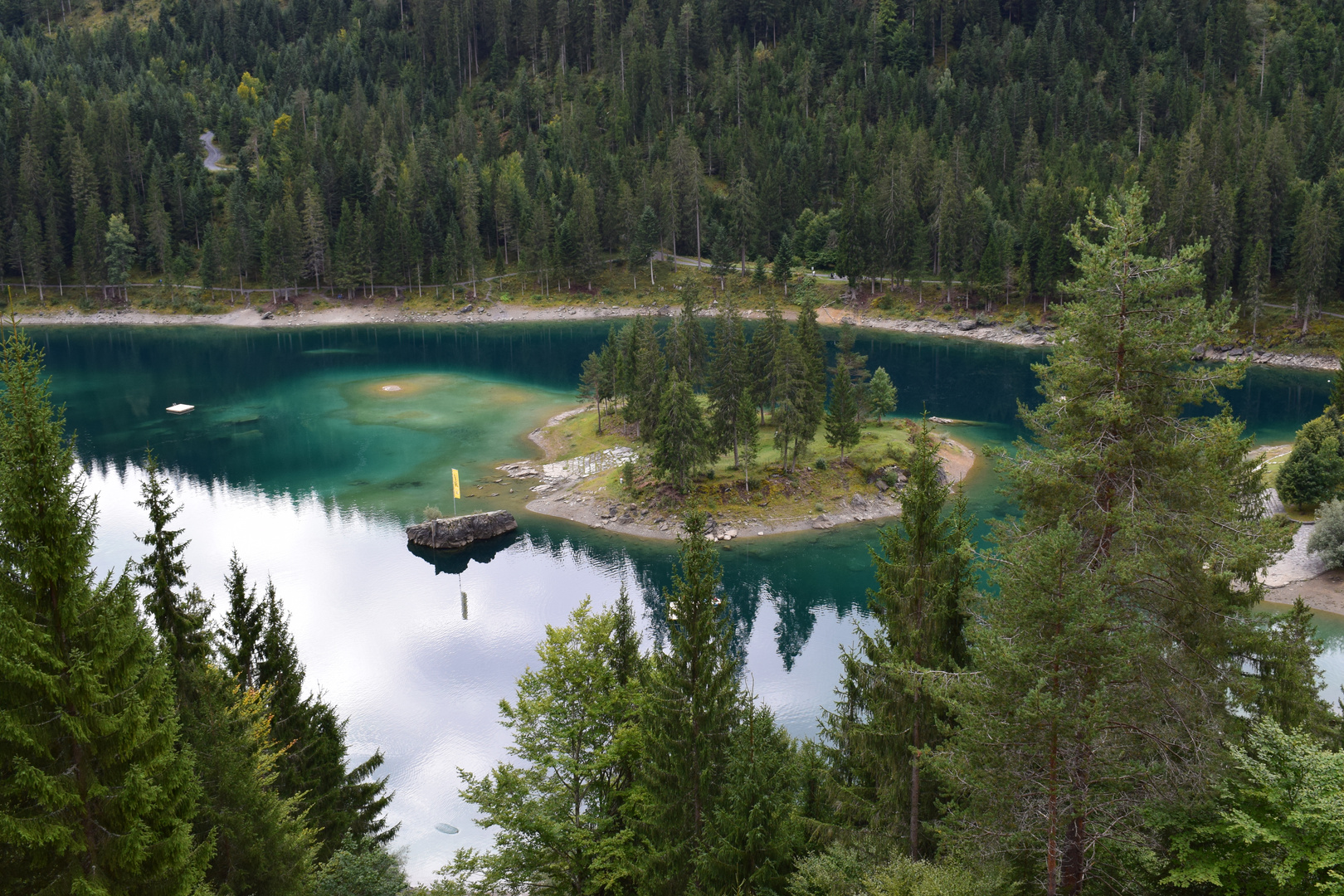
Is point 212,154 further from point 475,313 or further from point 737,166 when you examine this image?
point 737,166

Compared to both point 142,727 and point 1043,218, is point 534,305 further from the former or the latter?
point 142,727

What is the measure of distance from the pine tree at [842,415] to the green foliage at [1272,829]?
55.5 meters

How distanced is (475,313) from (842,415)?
90.5 m

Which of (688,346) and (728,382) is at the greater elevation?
(688,346)

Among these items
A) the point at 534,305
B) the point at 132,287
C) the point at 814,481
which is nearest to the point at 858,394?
the point at 814,481

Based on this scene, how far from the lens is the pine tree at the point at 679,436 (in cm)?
6681

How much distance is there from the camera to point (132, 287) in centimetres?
15375

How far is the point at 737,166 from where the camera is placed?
562 feet

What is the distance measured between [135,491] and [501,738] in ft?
152

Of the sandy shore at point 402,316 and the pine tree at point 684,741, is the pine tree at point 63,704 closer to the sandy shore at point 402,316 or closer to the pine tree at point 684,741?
the pine tree at point 684,741

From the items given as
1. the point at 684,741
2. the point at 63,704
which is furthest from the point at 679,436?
the point at 63,704

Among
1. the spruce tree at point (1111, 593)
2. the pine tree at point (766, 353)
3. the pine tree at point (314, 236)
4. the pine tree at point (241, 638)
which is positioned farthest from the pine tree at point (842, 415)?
the pine tree at point (314, 236)

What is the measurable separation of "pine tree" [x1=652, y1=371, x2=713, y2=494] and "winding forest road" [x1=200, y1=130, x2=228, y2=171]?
5495 inches

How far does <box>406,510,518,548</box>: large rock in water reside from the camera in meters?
66.1
